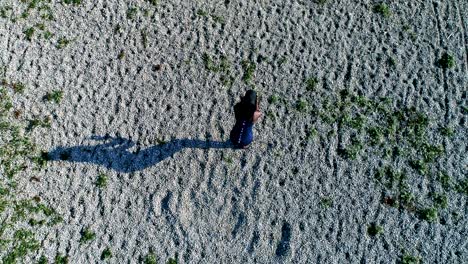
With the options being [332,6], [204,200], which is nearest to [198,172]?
[204,200]

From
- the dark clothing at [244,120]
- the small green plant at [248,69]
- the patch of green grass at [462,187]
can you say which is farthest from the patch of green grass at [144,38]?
the patch of green grass at [462,187]

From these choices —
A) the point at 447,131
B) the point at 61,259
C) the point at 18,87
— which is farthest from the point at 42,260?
the point at 447,131

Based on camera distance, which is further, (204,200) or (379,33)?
(379,33)

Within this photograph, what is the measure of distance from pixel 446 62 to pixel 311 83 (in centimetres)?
276

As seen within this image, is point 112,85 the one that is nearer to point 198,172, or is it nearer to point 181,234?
point 198,172

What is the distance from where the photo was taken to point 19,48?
37.6 feet

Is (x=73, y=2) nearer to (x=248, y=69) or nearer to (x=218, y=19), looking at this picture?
(x=218, y=19)

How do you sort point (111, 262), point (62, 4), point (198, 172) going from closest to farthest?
point (111, 262) → point (198, 172) → point (62, 4)

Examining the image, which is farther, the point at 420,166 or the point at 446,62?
the point at 446,62

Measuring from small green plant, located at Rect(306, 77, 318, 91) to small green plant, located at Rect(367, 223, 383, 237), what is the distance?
2896mm

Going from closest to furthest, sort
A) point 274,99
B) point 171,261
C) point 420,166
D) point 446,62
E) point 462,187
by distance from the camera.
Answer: point 171,261
point 462,187
point 420,166
point 274,99
point 446,62

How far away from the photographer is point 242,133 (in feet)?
32.6

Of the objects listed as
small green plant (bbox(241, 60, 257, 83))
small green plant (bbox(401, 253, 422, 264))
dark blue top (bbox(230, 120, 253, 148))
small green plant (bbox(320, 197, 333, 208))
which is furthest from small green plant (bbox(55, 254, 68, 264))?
small green plant (bbox(401, 253, 422, 264))

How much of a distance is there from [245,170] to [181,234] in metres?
1.65
